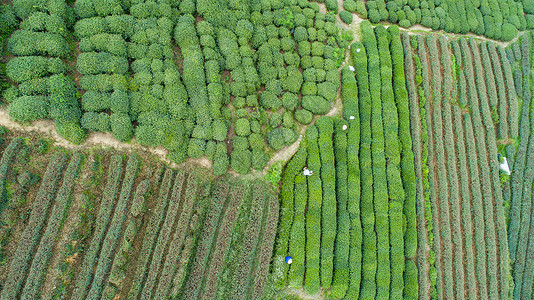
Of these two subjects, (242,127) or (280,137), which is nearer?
(242,127)

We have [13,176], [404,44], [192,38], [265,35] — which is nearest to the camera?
[13,176]

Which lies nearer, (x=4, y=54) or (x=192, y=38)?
(x=4, y=54)

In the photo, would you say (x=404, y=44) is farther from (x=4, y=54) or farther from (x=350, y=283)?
(x=4, y=54)

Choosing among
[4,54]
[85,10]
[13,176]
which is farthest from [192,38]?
[13,176]

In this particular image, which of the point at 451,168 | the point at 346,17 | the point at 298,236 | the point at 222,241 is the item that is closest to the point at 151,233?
the point at 222,241

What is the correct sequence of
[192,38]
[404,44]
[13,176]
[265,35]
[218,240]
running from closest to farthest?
[13,176]
[218,240]
[192,38]
[265,35]
[404,44]

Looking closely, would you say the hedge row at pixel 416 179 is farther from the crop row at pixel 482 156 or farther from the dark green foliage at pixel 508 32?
the dark green foliage at pixel 508 32

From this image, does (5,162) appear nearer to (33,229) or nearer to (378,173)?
(33,229)
